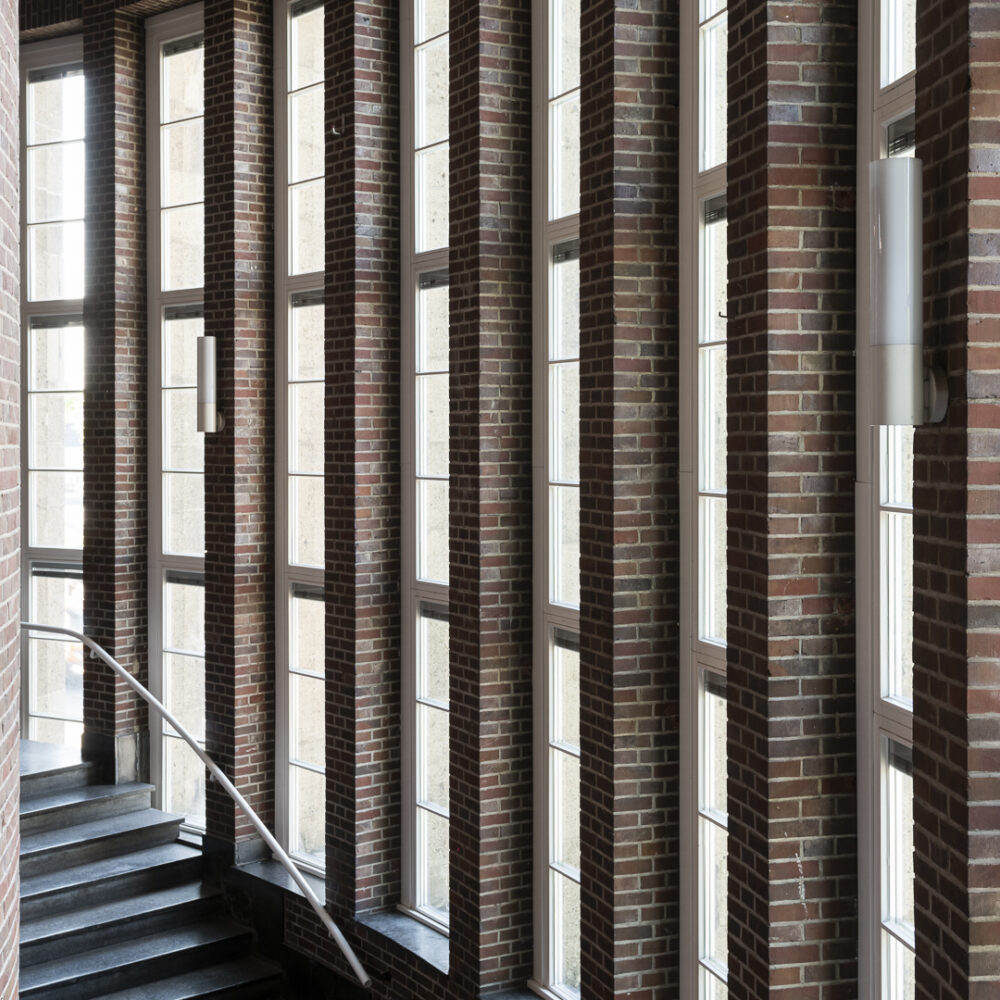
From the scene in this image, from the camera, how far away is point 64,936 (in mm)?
8320

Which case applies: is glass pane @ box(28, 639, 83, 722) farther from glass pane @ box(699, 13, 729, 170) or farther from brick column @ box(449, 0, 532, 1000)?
glass pane @ box(699, 13, 729, 170)

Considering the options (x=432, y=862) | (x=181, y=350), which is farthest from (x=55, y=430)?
(x=432, y=862)

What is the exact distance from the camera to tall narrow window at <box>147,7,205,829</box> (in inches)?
392

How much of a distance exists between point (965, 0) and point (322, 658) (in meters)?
6.70

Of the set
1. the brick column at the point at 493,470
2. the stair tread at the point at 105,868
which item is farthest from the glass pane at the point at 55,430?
the brick column at the point at 493,470

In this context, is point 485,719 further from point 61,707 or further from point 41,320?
point 41,320

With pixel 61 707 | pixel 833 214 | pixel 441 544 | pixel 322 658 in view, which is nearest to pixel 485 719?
pixel 441 544

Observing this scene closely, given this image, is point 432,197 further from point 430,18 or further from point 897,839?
point 897,839

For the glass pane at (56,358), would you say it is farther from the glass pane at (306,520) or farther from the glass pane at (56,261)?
the glass pane at (306,520)

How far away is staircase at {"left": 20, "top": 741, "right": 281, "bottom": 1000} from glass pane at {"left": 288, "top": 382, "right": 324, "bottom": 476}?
9.50ft

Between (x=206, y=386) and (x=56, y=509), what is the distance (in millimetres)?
2512

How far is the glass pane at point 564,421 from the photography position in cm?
659

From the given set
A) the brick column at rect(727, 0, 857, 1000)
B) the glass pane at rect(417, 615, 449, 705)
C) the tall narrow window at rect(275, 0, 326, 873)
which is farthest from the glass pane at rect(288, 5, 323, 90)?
the brick column at rect(727, 0, 857, 1000)

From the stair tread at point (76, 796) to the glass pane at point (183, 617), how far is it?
1090 millimetres
